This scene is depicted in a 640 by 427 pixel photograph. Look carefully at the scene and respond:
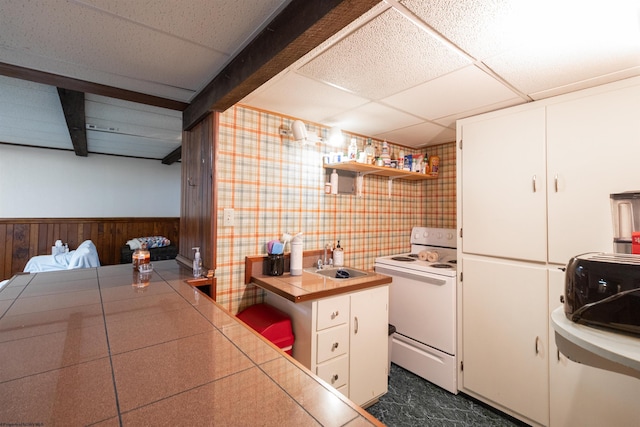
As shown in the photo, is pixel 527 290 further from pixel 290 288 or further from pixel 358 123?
pixel 358 123

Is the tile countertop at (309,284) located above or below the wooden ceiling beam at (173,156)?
below

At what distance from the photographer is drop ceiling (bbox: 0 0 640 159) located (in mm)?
1015

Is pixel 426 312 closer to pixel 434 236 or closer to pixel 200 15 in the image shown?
pixel 434 236

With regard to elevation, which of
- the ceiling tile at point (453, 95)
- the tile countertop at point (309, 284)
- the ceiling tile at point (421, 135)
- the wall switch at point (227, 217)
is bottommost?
the tile countertop at point (309, 284)

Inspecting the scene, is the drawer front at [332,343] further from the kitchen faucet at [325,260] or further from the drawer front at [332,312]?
the kitchen faucet at [325,260]

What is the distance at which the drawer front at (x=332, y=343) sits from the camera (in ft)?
5.42

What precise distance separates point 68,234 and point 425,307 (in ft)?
16.2

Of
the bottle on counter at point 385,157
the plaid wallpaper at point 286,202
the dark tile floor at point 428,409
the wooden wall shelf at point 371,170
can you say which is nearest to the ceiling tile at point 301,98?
the plaid wallpaper at point 286,202

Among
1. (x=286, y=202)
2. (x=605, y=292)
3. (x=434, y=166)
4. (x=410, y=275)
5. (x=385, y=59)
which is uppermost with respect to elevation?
(x=385, y=59)

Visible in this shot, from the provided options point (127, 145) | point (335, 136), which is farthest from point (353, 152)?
point (127, 145)

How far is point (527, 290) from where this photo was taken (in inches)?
69.4

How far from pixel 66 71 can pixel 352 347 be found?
7.31ft

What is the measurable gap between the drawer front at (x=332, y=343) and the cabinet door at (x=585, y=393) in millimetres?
1210

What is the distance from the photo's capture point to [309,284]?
69.5 inches
